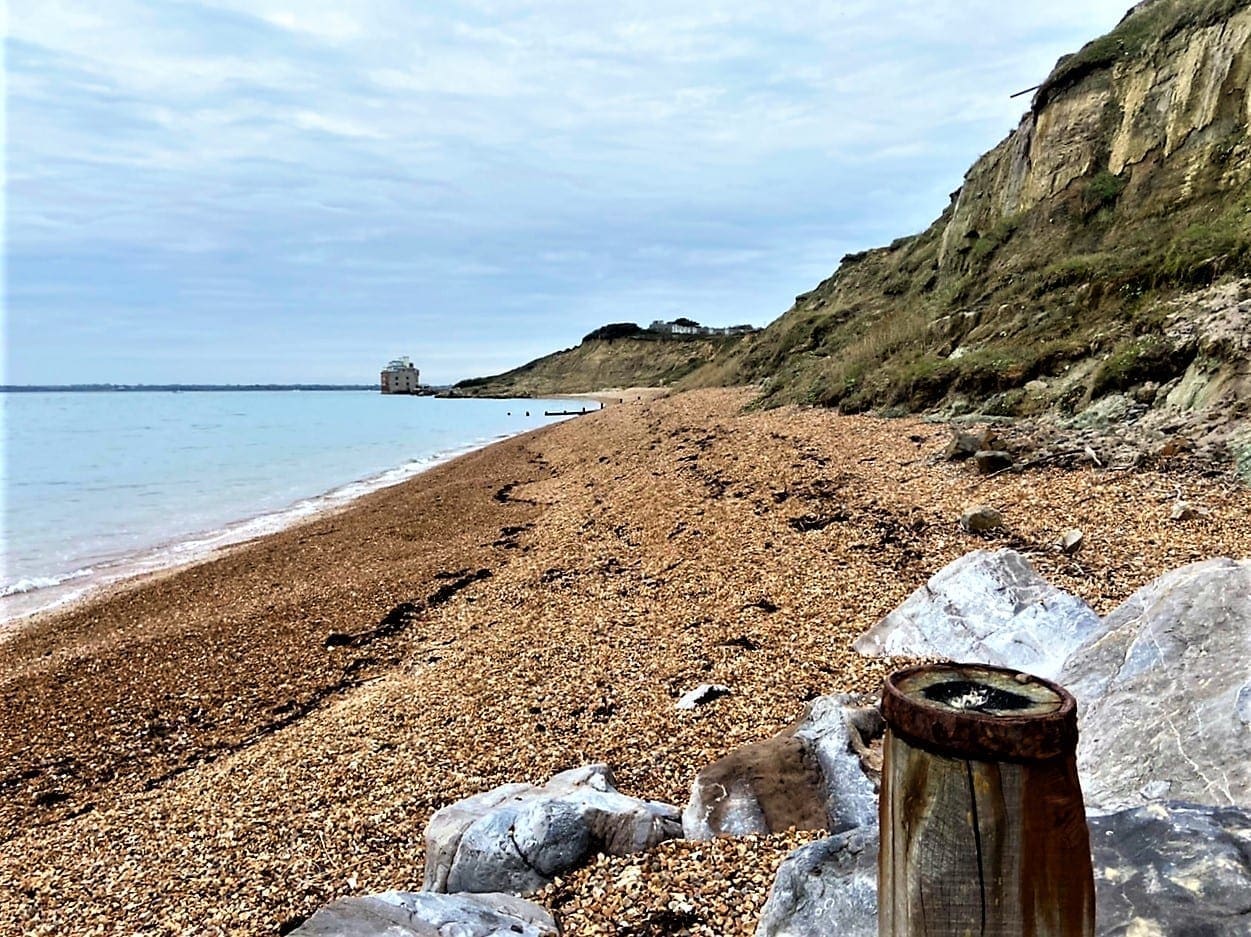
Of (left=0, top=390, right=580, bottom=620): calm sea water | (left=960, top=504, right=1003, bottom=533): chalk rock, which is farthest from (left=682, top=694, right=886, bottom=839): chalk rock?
(left=0, top=390, right=580, bottom=620): calm sea water

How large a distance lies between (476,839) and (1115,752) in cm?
280

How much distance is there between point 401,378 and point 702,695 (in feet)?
561

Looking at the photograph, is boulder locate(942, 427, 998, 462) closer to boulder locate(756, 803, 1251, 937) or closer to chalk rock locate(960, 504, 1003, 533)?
chalk rock locate(960, 504, 1003, 533)

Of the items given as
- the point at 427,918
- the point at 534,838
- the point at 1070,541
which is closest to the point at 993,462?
the point at 1070,541

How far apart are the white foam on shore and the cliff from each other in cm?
1402

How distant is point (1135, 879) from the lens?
6.67 ft

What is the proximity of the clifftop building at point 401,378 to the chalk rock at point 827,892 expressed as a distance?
171246 millimetres

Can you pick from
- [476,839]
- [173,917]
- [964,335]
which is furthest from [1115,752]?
[964,335]

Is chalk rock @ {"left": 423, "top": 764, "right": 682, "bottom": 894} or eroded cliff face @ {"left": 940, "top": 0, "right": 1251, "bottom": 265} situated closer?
chalk rock @ {"left": 423, "top": 764, "right": 682, "bottom": 894}

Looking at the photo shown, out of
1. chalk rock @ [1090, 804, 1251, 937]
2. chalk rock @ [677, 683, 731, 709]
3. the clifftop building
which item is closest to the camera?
chalk rock @ [1090, 804, 1251, 937]

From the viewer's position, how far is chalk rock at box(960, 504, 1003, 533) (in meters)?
7.69

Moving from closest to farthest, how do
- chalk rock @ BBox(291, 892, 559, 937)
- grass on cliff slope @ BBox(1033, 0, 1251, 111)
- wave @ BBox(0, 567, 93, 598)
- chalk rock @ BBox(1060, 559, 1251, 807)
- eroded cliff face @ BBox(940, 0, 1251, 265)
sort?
chalk rock @ BBox(291, 892, 559, 937) → chalk rock @ BBox(1060, 559, 1251, 807) → wave @ BBox(0, 567, 93, 598) → eroded cliff face @ BBox(940, 0, 1251, 265) → grass on cliff slope @ BBox(1033, 0, 1251, 111)

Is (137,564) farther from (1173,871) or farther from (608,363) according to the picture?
(608,363)

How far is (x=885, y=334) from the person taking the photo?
20938 mm
